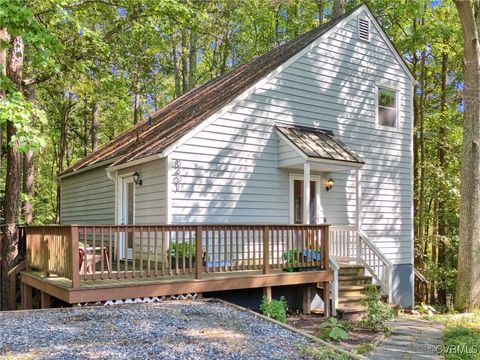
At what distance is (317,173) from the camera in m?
11.0

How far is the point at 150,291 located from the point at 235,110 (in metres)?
4.44

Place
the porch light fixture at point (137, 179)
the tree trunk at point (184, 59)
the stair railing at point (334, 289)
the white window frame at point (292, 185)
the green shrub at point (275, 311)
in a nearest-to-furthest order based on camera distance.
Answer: the green shrub at point (275, 311) < the stair railing at point (334, 289) < the porch light fixture at point (137, 179) < the white window frame at point (292, 185) < the tree trunk at point (184, 59)

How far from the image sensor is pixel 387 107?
1296cm

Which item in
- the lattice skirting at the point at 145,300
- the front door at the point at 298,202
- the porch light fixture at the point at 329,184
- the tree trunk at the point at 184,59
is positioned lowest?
the lattice skirting at the point at 145,300

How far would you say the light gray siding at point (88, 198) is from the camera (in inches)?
485

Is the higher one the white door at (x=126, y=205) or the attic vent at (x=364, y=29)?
the attic vent at (x=364, y=29)

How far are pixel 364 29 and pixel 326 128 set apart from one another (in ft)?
10.5

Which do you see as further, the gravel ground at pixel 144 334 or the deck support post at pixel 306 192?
the deck support post at pixel 306 192

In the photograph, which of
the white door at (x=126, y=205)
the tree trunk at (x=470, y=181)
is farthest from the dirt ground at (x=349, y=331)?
the white door at (x=126, y=205)

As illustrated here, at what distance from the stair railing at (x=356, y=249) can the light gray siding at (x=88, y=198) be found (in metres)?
5.87

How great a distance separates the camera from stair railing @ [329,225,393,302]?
10391 millimetres

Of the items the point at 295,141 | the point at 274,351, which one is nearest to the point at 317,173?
the point at 295,141

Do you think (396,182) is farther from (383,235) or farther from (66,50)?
(66,50)

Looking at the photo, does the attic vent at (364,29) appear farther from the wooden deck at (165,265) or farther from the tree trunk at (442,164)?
the tree trunk at (442,164)
